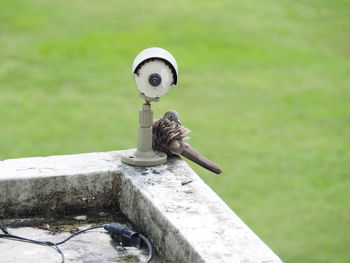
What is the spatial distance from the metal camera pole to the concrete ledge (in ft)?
0.09

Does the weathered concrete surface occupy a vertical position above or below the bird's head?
below

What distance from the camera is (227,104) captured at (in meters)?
9.63

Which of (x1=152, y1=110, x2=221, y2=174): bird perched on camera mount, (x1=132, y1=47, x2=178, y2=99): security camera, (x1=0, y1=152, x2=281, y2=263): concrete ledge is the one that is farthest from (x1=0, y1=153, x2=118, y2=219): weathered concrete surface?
(x1=132, y1=47, x2=178, y2=99): security camera

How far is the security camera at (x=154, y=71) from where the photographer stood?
9.70ft

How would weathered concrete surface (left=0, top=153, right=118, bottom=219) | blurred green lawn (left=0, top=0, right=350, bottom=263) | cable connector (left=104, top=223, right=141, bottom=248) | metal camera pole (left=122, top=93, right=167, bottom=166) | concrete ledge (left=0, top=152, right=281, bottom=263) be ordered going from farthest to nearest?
blurred green lawn (left=0, top=0, right=350, bottom=263) < metal camera pole (left=122, top=93, right=167, bottom=166) < weathered concrete surface (left=0, top=153, right=118, bottom=219) < cable connector (left=104, top=223, right=141, bottom=248) < concrete ledge (left=0, top=152, right=281, bottom=263)

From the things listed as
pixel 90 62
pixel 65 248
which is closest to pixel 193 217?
pixel 65 248

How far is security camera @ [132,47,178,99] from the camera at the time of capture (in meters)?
2.96

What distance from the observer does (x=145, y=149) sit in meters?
3.08

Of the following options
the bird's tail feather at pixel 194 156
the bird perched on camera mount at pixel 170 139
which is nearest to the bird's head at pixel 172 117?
the bird perched on camera mount at pixel 170 139

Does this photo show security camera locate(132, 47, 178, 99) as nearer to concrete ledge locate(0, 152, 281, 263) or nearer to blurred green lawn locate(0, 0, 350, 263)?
concrete ledge locate(0, 152, 281, 263)

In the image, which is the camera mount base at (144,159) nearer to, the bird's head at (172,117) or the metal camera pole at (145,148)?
the metal camera pole at (145,148)

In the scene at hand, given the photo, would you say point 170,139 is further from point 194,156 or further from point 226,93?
point 226,93

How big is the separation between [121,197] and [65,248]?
0.40 m

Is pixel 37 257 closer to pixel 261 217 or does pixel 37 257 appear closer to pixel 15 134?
pixel 261 217
